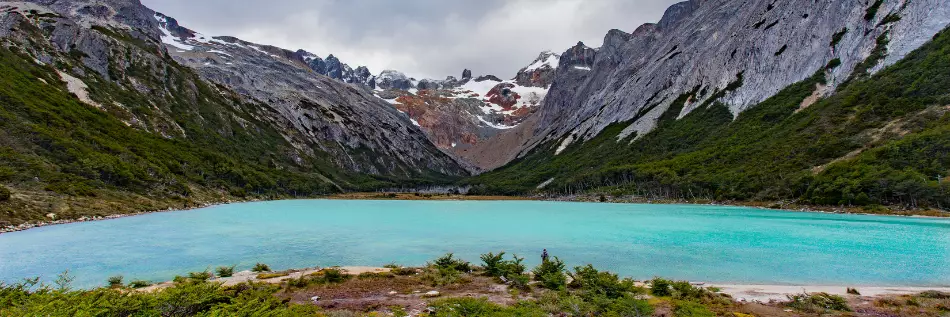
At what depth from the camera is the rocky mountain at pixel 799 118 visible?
74125mm

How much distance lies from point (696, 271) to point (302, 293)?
21.6 m

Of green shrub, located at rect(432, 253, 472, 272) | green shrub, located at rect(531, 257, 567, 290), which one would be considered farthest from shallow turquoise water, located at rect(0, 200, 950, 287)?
green shrub, located at rect(531, 257, 567, 290)

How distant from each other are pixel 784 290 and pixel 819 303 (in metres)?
4.43

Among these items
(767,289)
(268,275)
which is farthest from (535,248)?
(268,275)

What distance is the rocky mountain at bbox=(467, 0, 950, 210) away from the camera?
243 ft

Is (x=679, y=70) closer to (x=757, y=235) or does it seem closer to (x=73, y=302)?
(x=757, y=235)

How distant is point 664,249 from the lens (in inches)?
1355

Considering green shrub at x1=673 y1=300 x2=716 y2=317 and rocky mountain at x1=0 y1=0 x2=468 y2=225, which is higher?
rocky mountain at x1=0 y1=0 x2=468 y2=225

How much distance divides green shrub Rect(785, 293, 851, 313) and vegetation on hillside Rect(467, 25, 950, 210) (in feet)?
230

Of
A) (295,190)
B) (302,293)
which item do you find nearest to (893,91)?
(302,293)

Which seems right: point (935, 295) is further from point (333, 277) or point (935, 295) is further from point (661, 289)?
point (333, 277)

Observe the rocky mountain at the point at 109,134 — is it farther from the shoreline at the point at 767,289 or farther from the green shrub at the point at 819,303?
the green shrub at the point at 819,303

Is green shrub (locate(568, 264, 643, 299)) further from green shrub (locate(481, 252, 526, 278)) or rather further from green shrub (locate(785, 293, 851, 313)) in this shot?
green shrub (locate(785, 293, 851, 313))

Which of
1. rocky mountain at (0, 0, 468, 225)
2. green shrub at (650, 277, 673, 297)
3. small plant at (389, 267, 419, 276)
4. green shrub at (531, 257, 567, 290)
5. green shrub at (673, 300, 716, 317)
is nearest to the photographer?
green shrub at (673, 300, 716, 317)
